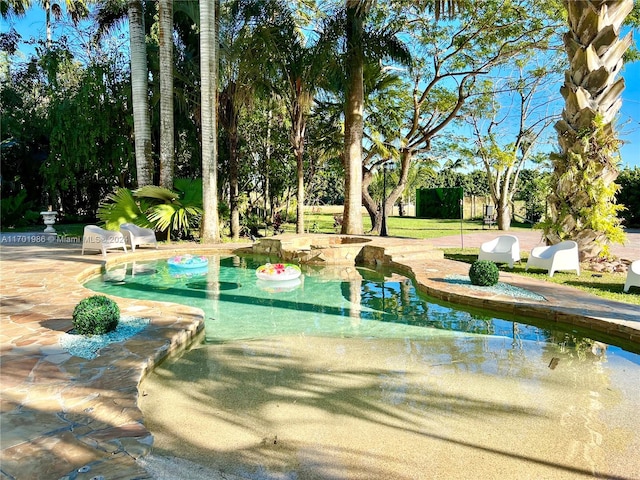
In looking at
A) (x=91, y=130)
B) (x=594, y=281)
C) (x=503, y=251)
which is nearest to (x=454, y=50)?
(x=503, y=251)

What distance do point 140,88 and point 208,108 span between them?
300 cm

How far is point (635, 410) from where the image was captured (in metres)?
3.61

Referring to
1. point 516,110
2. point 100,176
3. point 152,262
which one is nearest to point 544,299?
point 152,262

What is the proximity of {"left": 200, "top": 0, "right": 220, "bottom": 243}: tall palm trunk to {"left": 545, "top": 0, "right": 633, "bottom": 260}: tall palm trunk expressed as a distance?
29.6ft

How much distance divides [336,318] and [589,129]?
22.9 feet

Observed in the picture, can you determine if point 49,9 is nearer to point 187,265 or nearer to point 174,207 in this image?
point 174,207

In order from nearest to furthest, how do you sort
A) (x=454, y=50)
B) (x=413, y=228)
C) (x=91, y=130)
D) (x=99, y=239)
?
(x=99, y=239) → (x=454, y=50) → (x=91, y=130) → (x=413, y=228)

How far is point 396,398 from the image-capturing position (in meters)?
3.82

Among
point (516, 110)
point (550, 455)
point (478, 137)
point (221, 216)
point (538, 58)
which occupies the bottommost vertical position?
point (550, 455)

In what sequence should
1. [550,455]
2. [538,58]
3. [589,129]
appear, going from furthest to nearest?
[538,58], [589,129], [550,455]

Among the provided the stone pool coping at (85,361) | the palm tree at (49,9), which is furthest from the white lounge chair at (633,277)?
the palm tree at (49,9)

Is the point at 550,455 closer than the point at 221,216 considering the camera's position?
Yes

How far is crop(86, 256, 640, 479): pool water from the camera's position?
289cm

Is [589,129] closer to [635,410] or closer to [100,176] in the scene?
[635,410]
